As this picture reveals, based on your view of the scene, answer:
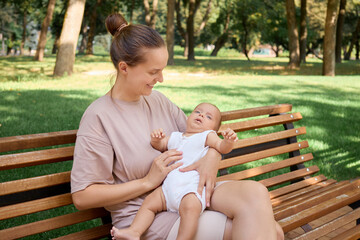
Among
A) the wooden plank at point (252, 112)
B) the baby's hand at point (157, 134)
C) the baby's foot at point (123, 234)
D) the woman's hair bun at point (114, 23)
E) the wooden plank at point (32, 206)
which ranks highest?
the woman's hair bun at point (114, 23)

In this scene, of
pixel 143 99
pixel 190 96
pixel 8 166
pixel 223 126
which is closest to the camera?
pixel 8 166

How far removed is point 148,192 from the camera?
243 centimetres

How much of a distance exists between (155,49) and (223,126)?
119 cm

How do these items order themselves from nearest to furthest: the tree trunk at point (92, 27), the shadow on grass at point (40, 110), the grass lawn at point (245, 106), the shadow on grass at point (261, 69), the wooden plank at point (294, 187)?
1. the wooden plank at point (294, 187)
2. the grass lawn at point (245, 106)
3. the shadow on grass at point (40, 110)
4. the shadow on grass at point (261, 69)
5. the tree trunk at point (92, 27)

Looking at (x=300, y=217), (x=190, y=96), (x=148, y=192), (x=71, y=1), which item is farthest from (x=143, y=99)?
(x=71, y=1)

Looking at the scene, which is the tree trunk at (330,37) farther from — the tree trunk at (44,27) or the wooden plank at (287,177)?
the tree trunk at (44,27)

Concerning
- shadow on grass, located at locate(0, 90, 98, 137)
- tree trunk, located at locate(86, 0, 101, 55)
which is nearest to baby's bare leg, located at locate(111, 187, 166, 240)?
shadow on grass, located at locate(0, 90, 98, 137)

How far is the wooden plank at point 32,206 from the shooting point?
2.17 m

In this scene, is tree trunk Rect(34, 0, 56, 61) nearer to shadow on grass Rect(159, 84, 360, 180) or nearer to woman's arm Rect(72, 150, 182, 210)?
shadow on grass Rect(159, 84, 360, 180)

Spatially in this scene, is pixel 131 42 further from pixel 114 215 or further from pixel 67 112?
pixel 67 112

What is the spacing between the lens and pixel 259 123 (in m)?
3.63

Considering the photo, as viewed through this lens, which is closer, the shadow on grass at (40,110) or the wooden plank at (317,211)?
the wooden plank at (317,211)

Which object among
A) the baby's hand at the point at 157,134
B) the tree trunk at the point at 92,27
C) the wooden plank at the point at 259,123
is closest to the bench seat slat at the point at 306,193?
the wooden plank at the point at 259,123

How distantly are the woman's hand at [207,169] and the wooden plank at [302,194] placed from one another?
0.90 m
